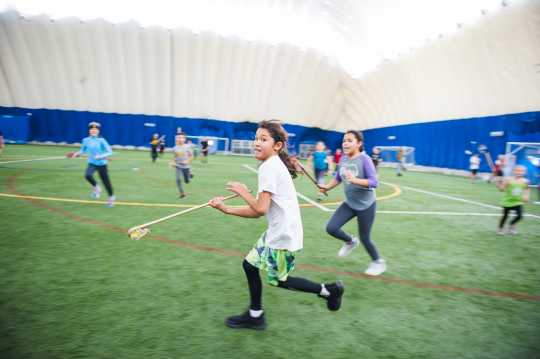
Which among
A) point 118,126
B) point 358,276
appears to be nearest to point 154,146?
point 358,276

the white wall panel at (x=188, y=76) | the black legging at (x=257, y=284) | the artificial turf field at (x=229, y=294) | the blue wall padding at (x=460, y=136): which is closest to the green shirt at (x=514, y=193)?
the artificial turf field at (x=229, y=294)

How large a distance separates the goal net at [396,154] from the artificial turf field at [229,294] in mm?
27959

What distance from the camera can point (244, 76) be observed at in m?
45.0

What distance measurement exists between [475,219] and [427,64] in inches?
1145

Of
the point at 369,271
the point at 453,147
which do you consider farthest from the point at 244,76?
the point at 369,271

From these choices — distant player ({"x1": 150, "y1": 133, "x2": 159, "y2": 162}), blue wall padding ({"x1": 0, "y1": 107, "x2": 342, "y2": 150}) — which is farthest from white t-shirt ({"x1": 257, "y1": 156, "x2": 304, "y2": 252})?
blue wall padding ({"x1": 0, "y1": 107, "x2": 342, "y2": 150})

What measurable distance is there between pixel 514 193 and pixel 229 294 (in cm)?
697

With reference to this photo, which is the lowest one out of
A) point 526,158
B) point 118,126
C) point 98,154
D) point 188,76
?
point 98,154

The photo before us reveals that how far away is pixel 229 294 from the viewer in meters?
3.77

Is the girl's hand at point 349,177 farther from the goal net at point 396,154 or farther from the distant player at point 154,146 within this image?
the goal net at point 396,154

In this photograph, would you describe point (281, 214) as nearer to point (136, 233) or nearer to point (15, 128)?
point (136, 233)

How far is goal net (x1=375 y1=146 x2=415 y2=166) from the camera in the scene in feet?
112

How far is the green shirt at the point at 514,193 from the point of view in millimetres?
7022

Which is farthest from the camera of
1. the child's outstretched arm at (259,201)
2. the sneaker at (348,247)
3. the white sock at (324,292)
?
the sneaker at (348,247)
